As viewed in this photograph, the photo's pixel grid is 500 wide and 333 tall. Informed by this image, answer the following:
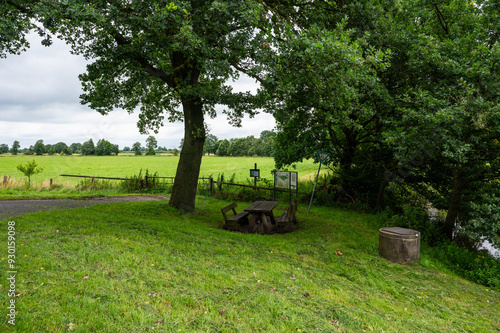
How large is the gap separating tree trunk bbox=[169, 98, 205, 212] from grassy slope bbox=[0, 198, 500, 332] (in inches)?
124

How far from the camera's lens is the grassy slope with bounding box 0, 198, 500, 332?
3168 millimetres

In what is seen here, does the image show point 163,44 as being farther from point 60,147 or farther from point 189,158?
point 60,147

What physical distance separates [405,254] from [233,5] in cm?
768

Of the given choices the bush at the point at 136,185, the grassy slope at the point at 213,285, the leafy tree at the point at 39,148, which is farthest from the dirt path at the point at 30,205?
the leafy tree at the point at 39,148

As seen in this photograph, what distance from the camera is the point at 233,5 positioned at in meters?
7.55

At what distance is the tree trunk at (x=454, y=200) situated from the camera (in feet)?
29.6

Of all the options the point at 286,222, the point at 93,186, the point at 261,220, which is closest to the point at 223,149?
the point at 93,186

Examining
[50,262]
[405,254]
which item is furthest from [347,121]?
[50,262]

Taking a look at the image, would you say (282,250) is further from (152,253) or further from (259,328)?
(259,328)

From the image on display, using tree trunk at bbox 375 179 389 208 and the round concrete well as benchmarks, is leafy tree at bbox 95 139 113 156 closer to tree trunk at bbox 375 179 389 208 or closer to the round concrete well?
the round concrete well

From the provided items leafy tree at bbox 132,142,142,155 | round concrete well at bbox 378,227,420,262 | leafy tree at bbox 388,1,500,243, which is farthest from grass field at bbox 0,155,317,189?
leafy tree at bbox 132,142,142,155

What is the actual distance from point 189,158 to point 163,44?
13.2ft

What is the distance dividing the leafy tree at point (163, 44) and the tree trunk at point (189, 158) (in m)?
0.04

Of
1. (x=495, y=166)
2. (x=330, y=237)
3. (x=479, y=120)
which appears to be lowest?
(x=330, y=237)
